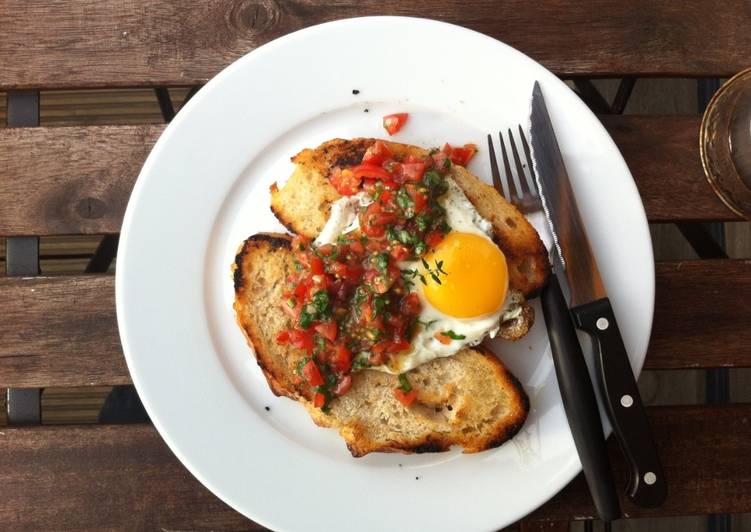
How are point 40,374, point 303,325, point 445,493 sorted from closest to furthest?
point 303,325, point 445,493, point 40,374

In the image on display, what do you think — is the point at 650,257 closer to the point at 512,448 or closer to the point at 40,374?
the point at 512,448

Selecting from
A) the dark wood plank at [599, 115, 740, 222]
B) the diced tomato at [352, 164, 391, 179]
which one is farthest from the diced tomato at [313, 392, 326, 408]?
the dark wood plank at [599, 115, 740, 222]

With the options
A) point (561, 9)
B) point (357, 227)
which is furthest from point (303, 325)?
point (561, 9)

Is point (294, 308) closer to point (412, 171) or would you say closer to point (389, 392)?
point (389, 392)

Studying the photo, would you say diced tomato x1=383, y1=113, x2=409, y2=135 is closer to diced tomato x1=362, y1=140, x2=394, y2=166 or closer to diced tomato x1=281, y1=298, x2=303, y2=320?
diced tomato x1=362, y1=140, x2=394, y2=166

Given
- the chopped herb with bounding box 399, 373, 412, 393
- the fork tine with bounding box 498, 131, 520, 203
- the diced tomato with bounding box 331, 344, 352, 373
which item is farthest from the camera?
the fork tine with bounding box 498, 131, 520, 203

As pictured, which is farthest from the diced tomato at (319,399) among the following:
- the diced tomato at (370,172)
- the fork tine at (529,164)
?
the fork tine at (529,164)

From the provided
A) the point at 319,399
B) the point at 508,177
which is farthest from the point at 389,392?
the point at 508,177
